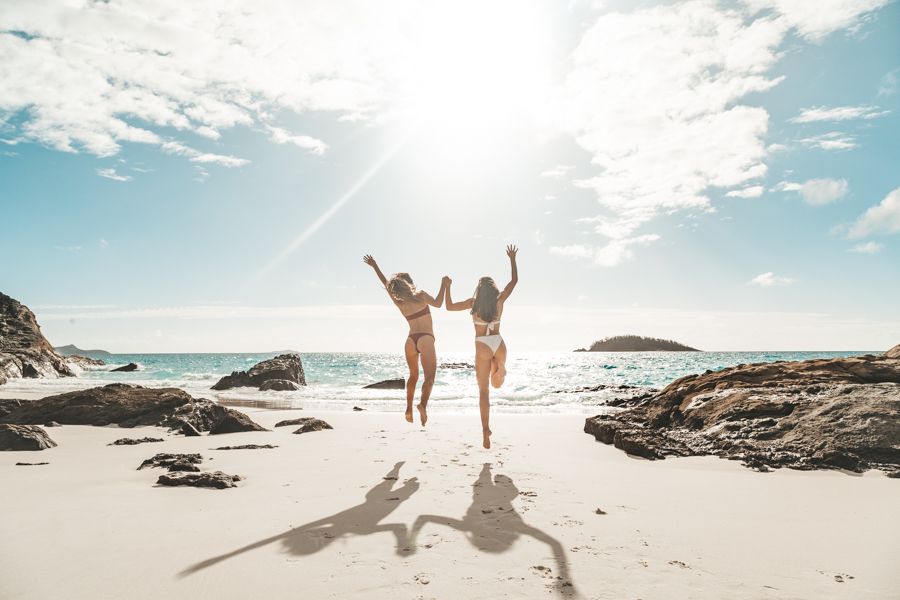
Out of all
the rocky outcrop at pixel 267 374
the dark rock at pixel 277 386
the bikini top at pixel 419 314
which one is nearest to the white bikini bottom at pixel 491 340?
the bikini top at pixel 419 314

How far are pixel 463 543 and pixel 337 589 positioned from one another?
3.92 ft

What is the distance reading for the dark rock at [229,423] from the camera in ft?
35.7

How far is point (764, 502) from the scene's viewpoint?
534cm

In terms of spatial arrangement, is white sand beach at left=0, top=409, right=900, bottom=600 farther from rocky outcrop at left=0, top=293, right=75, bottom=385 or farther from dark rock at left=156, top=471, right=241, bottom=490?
rocky outcrop at left=0, top=293, right=75, bottom=385

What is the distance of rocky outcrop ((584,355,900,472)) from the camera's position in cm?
682

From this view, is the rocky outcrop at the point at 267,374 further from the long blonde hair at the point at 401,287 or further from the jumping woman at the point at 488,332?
the jumping woman at the point at 488,332

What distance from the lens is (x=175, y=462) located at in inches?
280

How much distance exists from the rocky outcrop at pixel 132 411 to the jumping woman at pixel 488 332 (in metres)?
5.93

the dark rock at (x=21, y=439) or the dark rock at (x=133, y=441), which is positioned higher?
the dark rock at (x=21, y=439)

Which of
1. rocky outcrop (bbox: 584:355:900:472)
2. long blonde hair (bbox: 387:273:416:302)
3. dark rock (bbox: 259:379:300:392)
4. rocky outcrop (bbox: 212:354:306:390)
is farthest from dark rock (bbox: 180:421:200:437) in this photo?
rocky outcrop (bbox: 212:354:306:390)

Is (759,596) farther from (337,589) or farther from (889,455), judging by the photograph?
(889,455)

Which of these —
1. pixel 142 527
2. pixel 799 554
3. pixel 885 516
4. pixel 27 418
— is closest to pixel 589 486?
pixel 799 554

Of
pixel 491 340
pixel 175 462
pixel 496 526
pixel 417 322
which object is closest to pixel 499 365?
pixel 491 340

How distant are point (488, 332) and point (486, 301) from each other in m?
0.52
